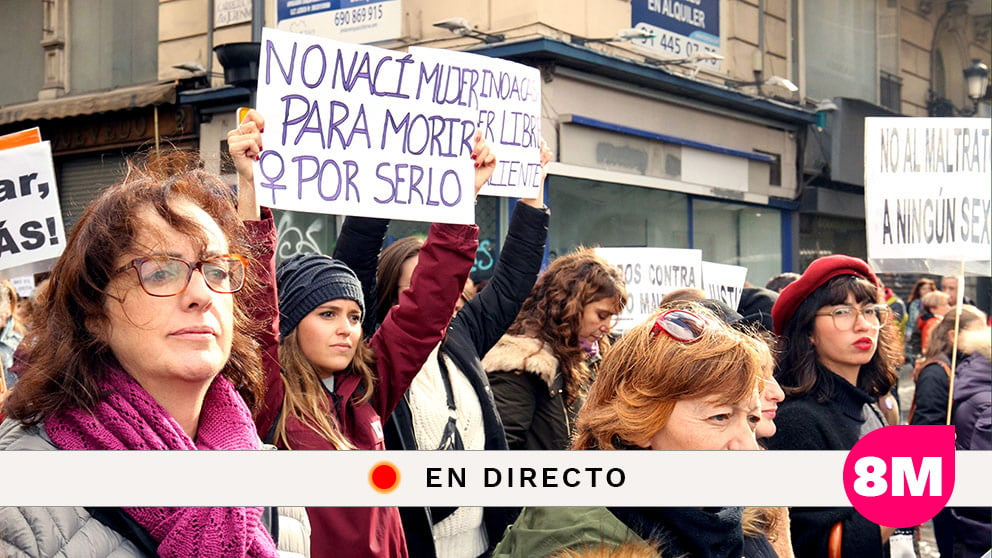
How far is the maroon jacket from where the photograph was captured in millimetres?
2541

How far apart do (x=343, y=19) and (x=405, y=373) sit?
4.04 ft

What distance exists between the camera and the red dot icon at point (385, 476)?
7.11ft

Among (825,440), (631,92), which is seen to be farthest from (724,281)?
(631,92)

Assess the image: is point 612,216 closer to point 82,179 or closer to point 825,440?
point 82,179

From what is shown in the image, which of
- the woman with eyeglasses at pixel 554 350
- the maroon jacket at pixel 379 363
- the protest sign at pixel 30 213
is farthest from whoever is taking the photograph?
the protest sign at pixel 30 213

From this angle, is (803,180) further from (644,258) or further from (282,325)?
(282,325)

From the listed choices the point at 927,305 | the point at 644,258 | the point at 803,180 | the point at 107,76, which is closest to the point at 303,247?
the point at 644,258

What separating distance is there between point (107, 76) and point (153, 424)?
1.52 m

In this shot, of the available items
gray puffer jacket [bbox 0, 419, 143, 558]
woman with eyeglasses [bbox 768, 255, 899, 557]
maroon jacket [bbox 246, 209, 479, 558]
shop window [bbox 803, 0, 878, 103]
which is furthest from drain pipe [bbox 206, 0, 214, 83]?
shop window [bbox 803, 0, 878, 103]

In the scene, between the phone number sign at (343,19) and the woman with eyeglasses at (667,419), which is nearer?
the woman with eyeglasses at (667,419)

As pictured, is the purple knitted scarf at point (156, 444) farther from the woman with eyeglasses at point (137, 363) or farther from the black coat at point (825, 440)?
the black coat at point (825, 440)

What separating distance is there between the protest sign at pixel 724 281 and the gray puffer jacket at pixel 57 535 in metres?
4.19

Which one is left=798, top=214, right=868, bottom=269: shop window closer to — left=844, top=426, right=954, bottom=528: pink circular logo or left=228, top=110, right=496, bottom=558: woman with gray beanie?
left=228, top=110, right=496, bottom=558: woman with gray beanie

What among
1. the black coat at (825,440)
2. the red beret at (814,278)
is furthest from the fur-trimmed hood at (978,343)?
the black coat at (825,440)
